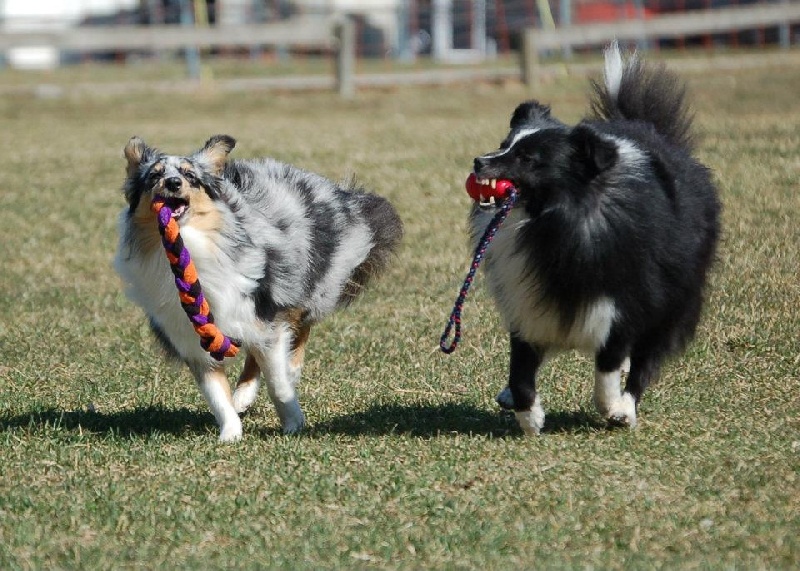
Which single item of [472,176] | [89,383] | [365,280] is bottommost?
[89,383]

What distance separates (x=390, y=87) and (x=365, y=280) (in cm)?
1398

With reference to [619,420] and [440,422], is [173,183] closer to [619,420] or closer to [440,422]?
[440,422]

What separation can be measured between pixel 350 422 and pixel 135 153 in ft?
5.79

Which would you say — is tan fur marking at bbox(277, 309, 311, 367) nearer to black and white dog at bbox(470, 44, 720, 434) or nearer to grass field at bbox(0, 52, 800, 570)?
grass field at bbox(0, 52, 800, 570)

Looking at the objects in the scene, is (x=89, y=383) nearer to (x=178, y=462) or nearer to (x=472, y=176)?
(x=178, y=462)

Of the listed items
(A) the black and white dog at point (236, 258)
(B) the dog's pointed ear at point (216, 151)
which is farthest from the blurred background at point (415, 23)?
(B) the dog's pointed ear at point (216, 151)

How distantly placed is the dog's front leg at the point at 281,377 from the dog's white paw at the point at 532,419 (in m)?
1.15

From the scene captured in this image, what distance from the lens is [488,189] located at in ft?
17.6

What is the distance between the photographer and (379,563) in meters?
Result: 4.40

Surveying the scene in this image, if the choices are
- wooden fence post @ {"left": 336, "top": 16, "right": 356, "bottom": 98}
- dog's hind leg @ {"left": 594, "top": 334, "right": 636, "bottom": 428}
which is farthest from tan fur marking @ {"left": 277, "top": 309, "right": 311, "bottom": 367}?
wooden fence post @ {"left": 336, "top": 16, "right": 356, "bottom": 98}

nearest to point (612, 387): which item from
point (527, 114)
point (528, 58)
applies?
point (527, 114)

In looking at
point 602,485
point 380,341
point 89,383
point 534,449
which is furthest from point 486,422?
point 89,383

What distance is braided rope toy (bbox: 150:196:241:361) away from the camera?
5.54 metres

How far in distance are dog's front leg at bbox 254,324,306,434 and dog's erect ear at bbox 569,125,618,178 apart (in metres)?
1.75
